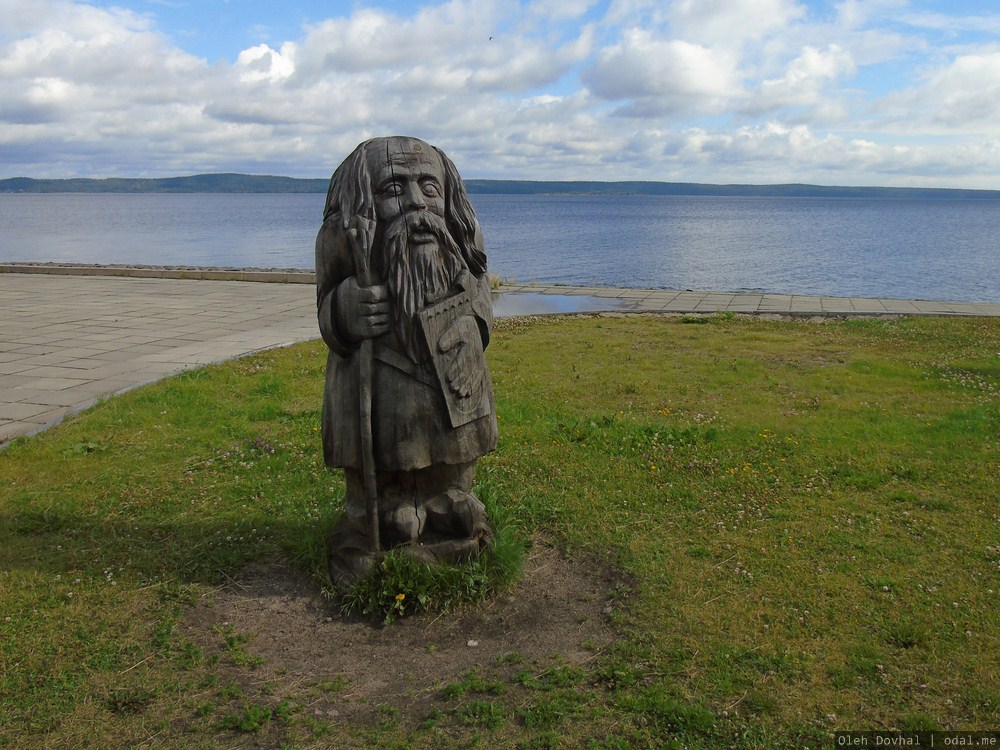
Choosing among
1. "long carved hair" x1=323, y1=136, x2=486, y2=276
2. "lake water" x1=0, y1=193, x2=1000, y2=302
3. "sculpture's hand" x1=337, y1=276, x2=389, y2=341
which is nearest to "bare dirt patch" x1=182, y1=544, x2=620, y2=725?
"sculpture's hand" x1=337, y1=276, x2=389, y2=341

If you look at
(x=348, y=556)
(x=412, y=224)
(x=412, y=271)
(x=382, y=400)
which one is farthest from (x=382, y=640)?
(x=412, y=224)

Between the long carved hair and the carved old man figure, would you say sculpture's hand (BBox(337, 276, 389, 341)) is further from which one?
the long carved hair

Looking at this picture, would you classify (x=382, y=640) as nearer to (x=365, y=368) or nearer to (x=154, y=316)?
(x=365, y=368)

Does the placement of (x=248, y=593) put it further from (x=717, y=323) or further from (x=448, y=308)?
(x=717, y=323)

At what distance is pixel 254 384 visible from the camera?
32.6ft

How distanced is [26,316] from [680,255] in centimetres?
3687

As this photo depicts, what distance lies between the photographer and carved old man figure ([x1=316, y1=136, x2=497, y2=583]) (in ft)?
15.4

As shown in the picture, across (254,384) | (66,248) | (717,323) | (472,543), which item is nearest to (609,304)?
(717,323)

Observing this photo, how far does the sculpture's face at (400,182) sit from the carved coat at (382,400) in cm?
30

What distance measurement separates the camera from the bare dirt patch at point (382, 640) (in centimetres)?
418

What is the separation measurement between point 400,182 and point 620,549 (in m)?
2.87

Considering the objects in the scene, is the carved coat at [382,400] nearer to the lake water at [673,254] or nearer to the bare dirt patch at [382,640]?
the bare dirt patch at [382,640]

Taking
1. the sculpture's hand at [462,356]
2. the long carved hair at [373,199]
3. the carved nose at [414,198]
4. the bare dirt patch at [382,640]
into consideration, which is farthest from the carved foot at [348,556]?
the carved nose at [414,198]

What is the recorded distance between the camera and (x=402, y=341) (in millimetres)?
4723
